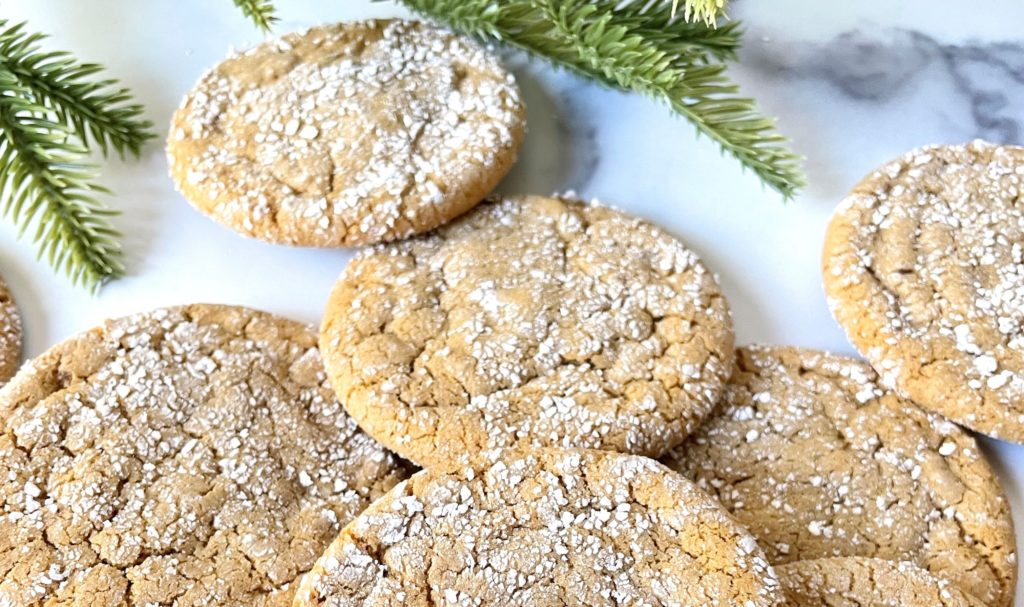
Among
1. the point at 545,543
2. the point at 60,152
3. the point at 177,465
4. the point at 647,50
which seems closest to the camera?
the point at 545,543

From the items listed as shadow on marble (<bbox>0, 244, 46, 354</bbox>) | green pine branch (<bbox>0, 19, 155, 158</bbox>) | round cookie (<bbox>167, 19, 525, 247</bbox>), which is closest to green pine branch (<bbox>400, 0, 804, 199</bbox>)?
round cookie (<bbox>167, 19, 525, 247</bbox>)

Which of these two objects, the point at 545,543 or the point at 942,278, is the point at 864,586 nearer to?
the point at 545,543

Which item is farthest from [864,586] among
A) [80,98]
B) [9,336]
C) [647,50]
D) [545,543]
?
[80,98]

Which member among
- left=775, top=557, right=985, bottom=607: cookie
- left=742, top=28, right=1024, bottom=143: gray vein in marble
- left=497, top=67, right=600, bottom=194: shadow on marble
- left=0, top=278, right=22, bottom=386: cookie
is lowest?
left=775, top=557, right=985, bottom=607: cookie

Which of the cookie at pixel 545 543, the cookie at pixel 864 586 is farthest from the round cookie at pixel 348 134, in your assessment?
the cookie at pixel 864 586

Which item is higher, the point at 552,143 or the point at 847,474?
the point at 552,143

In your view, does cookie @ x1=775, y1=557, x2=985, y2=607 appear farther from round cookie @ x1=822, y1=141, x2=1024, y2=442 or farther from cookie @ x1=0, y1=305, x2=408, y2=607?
cookie @ x1=0, y1=305, x2=408, y2=607

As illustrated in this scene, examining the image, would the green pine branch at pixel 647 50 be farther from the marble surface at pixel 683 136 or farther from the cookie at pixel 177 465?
the cookie at pixel 177 465
